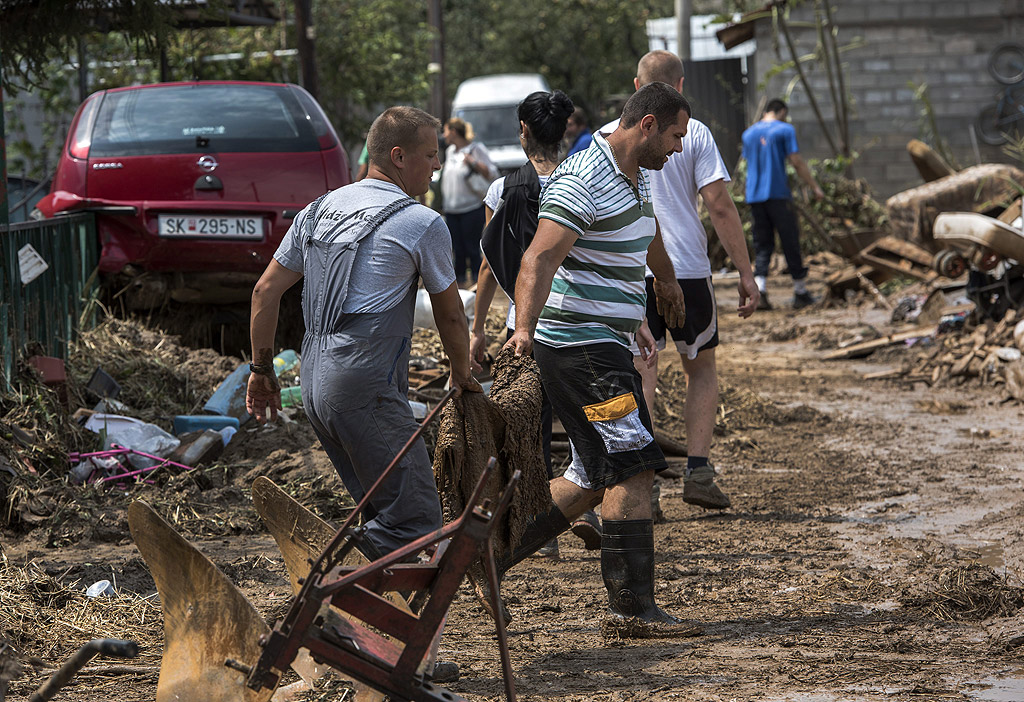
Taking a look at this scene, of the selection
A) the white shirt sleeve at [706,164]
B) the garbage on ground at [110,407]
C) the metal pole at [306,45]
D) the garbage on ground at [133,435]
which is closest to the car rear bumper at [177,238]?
the garbage on ground at [110,407]

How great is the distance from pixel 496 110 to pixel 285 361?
15.6 m

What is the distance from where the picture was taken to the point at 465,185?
1224cm

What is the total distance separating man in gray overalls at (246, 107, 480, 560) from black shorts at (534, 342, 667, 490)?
22.6 inches

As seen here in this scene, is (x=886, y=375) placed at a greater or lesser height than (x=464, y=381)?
lesser

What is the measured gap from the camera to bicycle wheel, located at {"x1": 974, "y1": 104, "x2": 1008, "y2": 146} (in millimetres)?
17578

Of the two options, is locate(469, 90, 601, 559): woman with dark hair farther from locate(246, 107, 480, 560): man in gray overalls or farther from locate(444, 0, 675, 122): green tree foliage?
locate(444, 0, 675, 122): green tree foliage

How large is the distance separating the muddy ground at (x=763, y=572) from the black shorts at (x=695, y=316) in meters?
0.87

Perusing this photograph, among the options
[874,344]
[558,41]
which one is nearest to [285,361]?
[874,344]

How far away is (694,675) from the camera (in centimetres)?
372

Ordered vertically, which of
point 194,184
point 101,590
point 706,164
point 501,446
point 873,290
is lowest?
point 873,290

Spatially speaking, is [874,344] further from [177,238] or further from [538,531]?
[538,531]

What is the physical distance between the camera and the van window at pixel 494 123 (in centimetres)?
2167

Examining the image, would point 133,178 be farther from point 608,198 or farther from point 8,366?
point 608,198

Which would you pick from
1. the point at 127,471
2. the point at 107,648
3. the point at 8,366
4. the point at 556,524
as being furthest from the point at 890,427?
the point at 107,648
